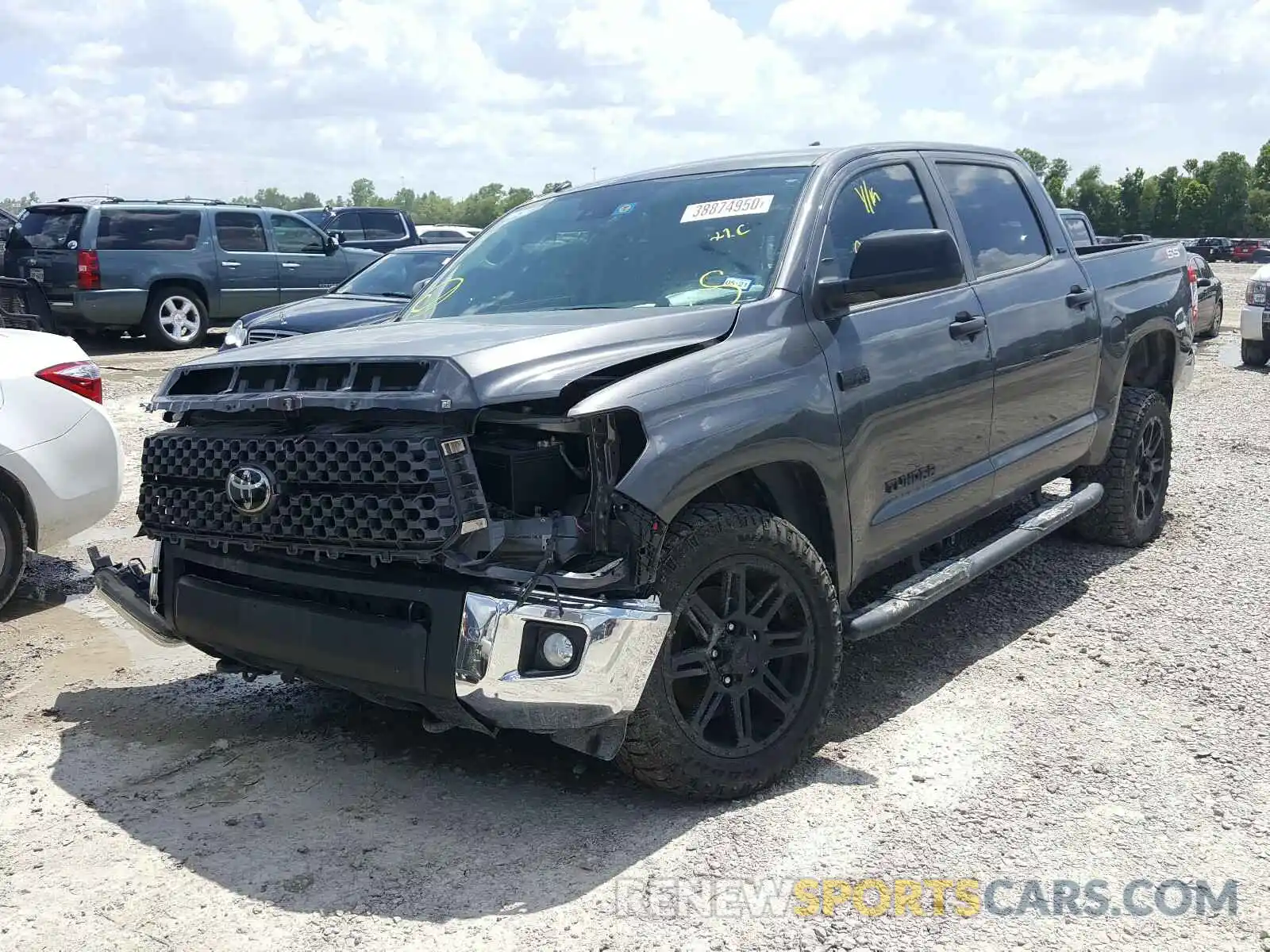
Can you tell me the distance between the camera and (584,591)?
11.0ft

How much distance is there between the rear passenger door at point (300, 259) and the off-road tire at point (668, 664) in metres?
14.3

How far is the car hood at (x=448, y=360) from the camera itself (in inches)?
132

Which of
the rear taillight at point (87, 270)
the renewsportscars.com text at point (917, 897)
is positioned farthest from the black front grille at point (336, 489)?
the rear taillight at point (87, 270)

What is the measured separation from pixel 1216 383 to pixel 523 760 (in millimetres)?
11680

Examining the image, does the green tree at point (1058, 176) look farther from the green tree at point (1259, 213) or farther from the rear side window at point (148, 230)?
the rear side window at point (148, 230)

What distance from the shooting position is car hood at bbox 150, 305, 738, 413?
335cm

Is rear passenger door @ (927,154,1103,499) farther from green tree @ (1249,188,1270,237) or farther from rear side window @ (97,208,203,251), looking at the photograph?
green tree @ (1249,188,1270,237)

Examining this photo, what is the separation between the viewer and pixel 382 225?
24.0 meters

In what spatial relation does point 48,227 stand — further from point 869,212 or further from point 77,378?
point 869,212

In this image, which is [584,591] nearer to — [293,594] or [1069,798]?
[293,594]

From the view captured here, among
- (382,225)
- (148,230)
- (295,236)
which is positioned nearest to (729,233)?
(148,230)

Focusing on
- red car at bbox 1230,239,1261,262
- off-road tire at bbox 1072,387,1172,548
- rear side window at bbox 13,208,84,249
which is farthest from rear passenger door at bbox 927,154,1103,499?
red car at bbox 1230,239,1261,262

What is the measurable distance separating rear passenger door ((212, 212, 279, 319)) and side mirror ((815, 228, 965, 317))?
13.8 metres

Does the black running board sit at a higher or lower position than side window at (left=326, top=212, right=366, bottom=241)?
lower
